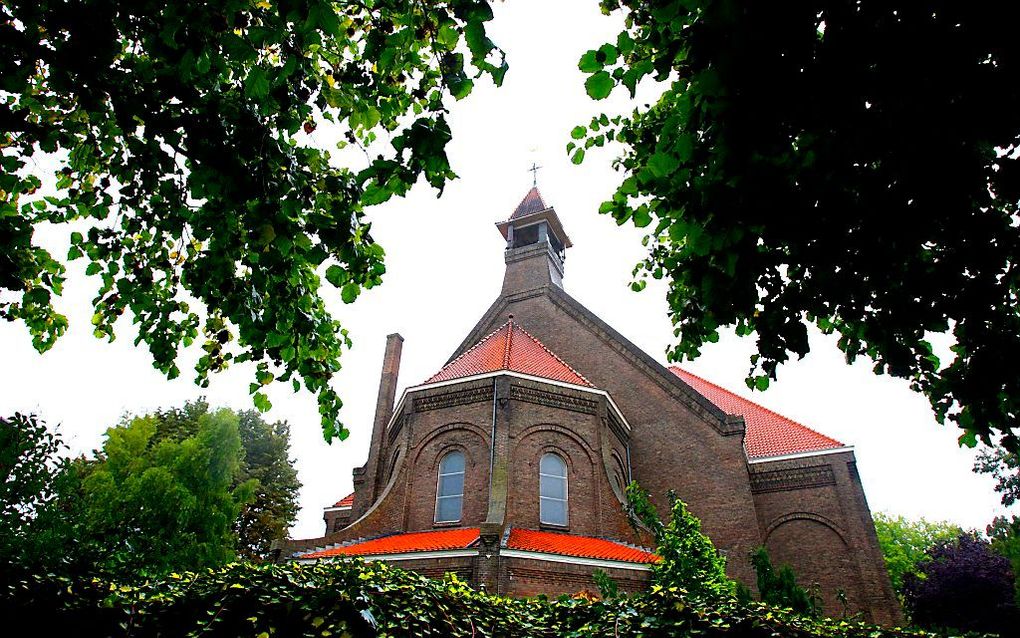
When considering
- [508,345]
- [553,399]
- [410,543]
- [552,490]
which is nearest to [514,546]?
[410,543]

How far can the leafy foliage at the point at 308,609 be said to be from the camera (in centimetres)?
615

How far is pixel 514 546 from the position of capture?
13.9m

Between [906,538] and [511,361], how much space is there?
157 ft

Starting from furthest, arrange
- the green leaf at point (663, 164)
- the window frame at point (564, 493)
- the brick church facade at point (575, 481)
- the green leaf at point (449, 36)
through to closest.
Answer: the window frame at point (564, 493) < the brick church facade at point (575, 481) < the green leaf at point (449, 36) < the green leaf at point (663, 164)

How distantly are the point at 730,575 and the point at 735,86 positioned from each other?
1610 cm

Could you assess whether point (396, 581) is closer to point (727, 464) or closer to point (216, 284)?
point (216, 284)

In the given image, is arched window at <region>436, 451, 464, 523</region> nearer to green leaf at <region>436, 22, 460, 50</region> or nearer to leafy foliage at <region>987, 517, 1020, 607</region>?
green leaf at <region>436, 22, 460, 50</region>

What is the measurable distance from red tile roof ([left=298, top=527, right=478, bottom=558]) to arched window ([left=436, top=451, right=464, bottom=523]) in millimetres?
538

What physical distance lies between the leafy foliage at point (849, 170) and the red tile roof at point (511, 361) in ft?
45.5

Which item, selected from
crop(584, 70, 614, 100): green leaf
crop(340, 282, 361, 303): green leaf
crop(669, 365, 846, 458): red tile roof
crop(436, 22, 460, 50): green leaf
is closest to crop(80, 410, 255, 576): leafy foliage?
crop(340, 282, 361, 303): green leaf

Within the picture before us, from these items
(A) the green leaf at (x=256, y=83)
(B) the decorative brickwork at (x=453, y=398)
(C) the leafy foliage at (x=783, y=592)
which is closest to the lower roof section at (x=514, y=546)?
(C) the leafy foliage at (x=783, y=592)

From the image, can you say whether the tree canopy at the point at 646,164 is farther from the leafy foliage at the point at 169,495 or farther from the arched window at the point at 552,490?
the leafy foliage at the point at 169,495

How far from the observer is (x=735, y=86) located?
3.02 meters

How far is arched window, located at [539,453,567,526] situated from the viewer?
16453mm
